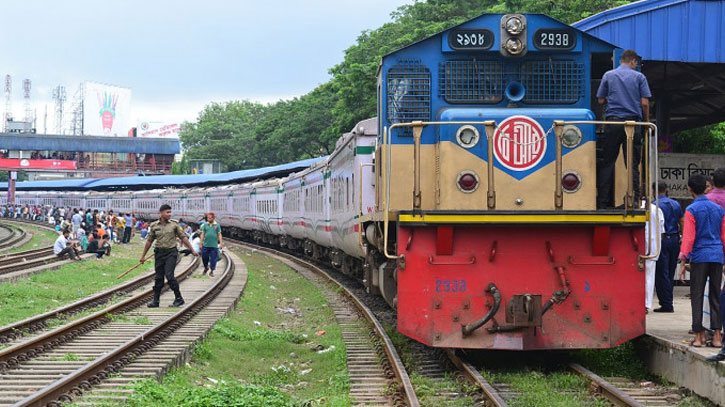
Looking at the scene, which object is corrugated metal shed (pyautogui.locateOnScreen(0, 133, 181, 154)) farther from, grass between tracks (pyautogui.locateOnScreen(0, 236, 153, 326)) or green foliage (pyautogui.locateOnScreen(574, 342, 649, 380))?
green foliage (pyautogui.locateOnScreen(574, 342, 649, 380))

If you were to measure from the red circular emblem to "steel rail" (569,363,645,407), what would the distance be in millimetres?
2036

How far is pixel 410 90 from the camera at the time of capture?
9.12 metres

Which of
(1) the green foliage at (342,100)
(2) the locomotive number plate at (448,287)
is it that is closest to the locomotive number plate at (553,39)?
(2) the locomotive number plate at (448,287)

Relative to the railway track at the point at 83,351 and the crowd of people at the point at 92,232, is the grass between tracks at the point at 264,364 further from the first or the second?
the crowd of people at the point at 92,232

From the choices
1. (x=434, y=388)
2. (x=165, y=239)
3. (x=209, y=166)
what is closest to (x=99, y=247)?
(x=165, y=239)

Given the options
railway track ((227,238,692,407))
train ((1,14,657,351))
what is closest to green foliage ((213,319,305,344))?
railway track ((227,238,692,407))

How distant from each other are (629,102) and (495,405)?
3.46 meters

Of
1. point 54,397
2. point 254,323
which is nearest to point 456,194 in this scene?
point 54,397

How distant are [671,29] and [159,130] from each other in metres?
127

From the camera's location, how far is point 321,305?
1650cm

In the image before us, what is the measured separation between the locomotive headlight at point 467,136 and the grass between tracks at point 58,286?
25.7 feet

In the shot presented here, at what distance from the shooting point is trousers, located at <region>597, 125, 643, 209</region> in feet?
27.0

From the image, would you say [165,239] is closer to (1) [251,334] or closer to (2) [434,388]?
(1) [251,334]

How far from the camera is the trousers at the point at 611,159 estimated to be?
27.0 ft
